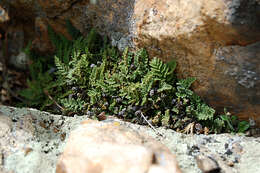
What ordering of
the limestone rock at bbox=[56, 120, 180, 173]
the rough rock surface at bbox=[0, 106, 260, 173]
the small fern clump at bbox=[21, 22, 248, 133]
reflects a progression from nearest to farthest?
1. the limestone rock at bbox=[56, 120, 180, 173]
2. the rough rock surface at bbox=[0, 106, 260, 173]
3. the small fern clump at bbox=[21, 22, 248, 133]

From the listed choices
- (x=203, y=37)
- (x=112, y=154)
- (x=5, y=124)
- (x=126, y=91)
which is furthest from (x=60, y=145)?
(x=203, y=37)

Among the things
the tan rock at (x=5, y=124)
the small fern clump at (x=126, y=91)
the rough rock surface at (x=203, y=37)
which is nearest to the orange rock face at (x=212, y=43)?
the rough rock surface at (x=203, y=37)

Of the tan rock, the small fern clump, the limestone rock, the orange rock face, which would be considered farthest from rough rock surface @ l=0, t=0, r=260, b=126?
the tan rock

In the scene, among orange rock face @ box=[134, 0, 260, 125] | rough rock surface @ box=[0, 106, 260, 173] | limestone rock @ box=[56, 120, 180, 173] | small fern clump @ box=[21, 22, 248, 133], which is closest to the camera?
limestone rock @ box=[56, 120, 180, 173]

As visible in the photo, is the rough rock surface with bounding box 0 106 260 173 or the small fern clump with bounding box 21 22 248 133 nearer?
the rough rock surface with bounding box 0 106 260 173

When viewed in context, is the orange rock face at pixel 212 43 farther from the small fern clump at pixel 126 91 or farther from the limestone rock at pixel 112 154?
the limestone rock at pixel 112 154

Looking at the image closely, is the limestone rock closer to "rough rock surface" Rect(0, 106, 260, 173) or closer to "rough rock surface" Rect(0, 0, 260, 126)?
"rough rock surface" Rect(0, 106, 260, 173)
